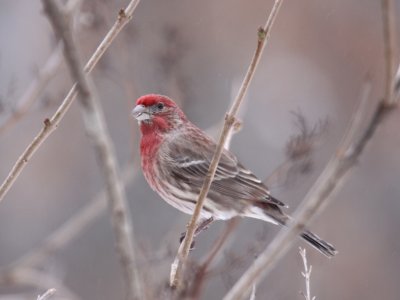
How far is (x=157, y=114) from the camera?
6.32 m

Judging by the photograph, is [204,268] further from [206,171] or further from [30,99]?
[206,171]

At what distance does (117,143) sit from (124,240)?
11.6 m

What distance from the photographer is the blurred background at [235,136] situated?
1208 cm

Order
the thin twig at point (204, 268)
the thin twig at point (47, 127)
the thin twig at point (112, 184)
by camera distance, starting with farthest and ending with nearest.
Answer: the thin twig at point (47, 127) → the thin twig at point (204, 268) → the thin twig at point (112, 184)

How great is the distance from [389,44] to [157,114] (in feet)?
14.3

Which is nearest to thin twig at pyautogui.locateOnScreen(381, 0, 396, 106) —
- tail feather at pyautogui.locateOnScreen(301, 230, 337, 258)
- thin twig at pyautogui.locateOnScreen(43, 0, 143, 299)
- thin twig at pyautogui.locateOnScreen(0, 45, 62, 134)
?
thin twig at pyautogui.locateOnScreen(43, 0, 143, 299)

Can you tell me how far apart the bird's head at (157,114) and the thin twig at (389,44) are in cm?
416

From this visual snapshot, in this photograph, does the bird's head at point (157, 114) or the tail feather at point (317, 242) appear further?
the bird's head at point (157, 114)

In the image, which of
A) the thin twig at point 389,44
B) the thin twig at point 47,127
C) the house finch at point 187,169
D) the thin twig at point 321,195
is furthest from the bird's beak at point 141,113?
the thin twig at point 389,44

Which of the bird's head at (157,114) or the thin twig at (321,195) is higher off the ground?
the bird's head at (157,114)

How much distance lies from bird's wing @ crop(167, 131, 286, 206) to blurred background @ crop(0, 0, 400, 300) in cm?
381

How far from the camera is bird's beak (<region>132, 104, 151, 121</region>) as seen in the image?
6098 mm

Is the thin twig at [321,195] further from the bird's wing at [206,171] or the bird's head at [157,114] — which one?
the bird's head at [157,114]

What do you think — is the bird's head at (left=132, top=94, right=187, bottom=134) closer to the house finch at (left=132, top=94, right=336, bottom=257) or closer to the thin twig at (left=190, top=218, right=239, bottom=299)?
the house finch at (left=132, top=94, right=336, bottom=257)
